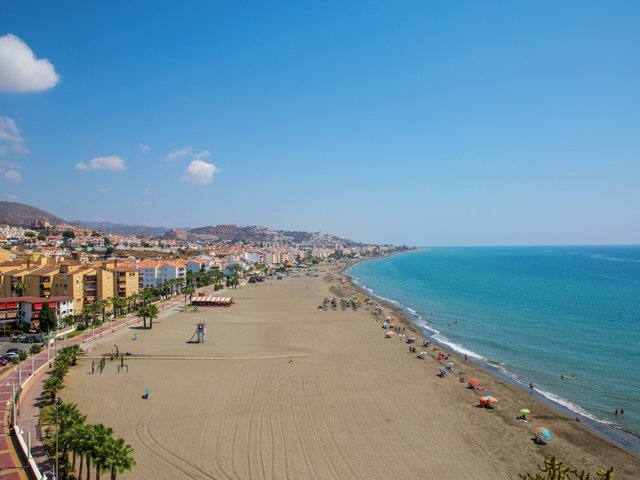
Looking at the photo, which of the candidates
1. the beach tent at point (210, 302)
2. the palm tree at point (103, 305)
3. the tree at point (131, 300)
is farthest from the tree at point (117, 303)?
the beach tent at point (210, 302)

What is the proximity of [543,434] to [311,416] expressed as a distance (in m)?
12.7

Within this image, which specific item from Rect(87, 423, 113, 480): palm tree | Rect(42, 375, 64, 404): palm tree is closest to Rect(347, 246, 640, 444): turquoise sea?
Rect(87, 423, 113, 480): palm tree

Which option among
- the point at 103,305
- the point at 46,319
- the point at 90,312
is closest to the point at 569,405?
the point at 46,319

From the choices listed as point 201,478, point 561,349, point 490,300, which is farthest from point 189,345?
point 490,300

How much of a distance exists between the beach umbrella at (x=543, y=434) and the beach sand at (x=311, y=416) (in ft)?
1.17

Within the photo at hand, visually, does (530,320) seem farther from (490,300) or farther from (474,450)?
(474,450)

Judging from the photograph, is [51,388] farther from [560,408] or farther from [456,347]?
[456,347]

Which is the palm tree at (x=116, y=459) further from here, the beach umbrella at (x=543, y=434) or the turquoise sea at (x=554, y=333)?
the turquoise sea at (x=554, y=333)

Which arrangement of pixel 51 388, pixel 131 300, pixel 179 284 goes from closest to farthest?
pixel 51 388 < pixel 131 300 < pixel 179 284

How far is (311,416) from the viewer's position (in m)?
26.2

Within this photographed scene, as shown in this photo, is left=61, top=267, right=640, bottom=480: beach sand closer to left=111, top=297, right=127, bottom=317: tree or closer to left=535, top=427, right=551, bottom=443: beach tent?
left=535, top=427, right=551, bottom=443: beach tent

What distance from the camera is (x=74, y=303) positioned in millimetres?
55250

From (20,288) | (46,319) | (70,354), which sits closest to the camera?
(70,354)

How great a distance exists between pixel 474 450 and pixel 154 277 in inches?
2949
